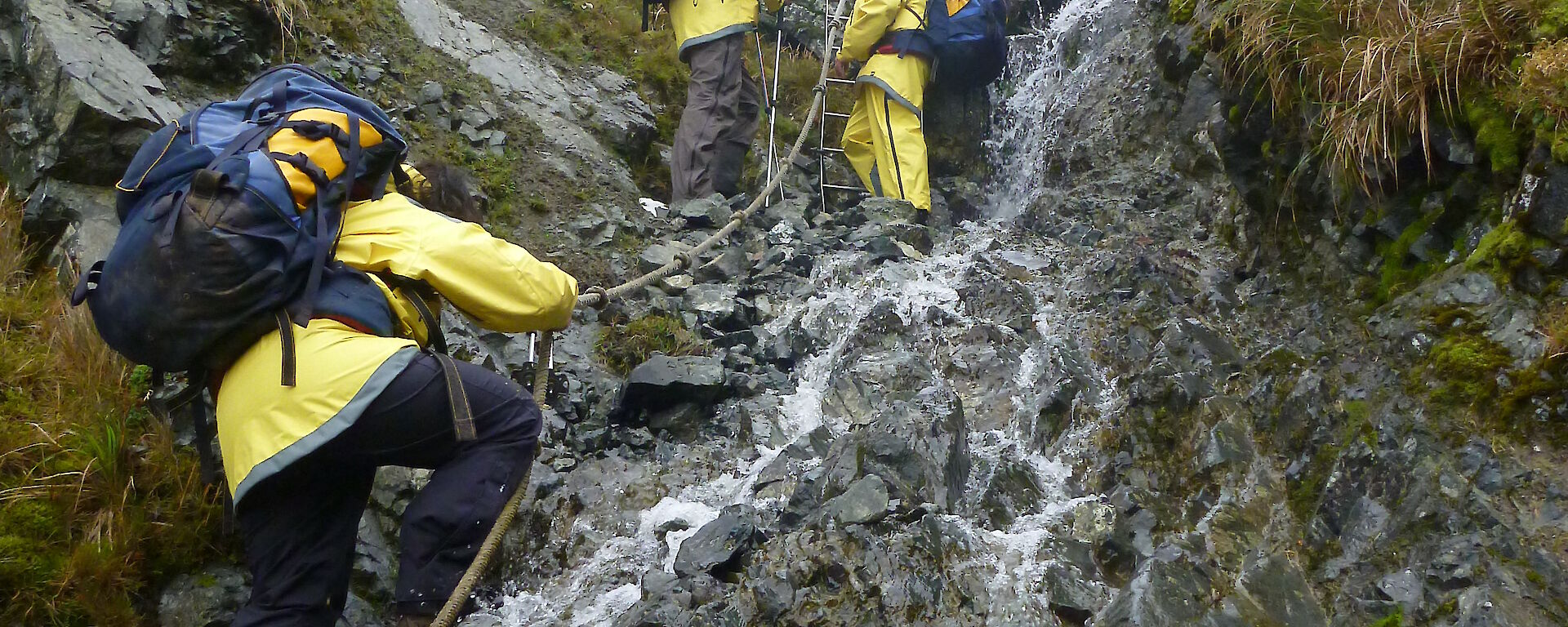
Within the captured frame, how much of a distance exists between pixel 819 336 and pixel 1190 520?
284cm

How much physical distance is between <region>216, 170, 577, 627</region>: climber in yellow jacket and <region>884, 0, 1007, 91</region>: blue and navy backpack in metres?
6.55

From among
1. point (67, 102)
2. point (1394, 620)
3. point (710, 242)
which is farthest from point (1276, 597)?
point (67, 102)

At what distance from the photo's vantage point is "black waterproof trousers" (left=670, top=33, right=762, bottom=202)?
854cm

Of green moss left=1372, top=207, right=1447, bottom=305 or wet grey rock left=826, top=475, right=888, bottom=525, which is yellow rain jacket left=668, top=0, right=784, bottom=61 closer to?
wet grey rock left=826, top=475, right=888, bottom=525

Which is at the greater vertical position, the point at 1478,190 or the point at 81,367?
the point at 1478,190

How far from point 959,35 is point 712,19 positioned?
2.49 m

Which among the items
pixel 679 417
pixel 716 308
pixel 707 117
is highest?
pixel 707 117

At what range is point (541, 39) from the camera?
9.66 metres

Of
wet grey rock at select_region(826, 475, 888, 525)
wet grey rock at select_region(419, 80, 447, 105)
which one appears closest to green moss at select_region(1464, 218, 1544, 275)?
wet grey rock at select_region(826, 475, 888, 525)

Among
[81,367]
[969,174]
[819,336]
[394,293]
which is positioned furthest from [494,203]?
[969,174]

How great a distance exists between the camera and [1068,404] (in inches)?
195

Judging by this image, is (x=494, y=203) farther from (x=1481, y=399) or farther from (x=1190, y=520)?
(x=1481, y=399)

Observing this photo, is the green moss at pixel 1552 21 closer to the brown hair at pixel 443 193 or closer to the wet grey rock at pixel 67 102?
the brown hair at pixel 443 193

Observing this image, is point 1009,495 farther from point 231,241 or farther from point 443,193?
point 231,241
